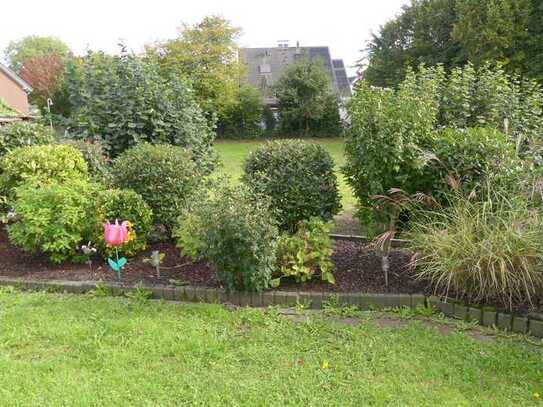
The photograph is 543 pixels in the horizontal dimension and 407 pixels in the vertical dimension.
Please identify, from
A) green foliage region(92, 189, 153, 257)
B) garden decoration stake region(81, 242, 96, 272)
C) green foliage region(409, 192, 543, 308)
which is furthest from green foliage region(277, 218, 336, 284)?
garden decoration stake region(81, 242, 96, 272)

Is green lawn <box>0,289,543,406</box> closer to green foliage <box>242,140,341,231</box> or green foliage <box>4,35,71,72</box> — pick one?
green foliage <box>242,140,341,231</box>

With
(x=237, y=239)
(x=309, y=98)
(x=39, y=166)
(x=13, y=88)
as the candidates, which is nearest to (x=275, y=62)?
(x=309, y=98)

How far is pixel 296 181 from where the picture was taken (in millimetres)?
4777

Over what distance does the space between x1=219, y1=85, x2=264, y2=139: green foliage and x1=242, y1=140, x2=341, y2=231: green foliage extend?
19.1 m

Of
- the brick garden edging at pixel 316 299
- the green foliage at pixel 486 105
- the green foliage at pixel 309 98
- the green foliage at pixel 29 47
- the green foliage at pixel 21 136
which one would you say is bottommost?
the brick garden edging at pixel 316 299

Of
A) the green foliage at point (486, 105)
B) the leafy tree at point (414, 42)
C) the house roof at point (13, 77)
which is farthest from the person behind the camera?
the house roof at point (13, 77)

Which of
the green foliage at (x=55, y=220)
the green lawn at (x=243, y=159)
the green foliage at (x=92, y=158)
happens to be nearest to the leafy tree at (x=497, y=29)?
the green lawn at (x=243, y=159)

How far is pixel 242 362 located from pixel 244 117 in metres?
22.1

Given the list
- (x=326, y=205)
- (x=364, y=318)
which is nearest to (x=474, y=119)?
(x=326, y=205)

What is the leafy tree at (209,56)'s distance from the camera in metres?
23.6

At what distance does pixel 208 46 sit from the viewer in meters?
24.4

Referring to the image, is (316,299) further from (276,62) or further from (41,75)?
(41,75)

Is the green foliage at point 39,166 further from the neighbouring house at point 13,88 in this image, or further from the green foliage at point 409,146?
the neighbouring house at point 13,88

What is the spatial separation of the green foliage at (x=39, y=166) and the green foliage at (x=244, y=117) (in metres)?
18.7
